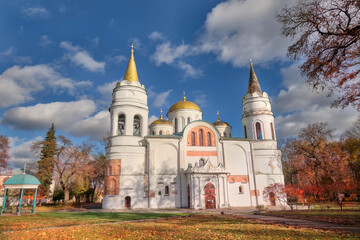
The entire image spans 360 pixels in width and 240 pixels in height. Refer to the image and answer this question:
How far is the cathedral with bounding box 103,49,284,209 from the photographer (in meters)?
28.3

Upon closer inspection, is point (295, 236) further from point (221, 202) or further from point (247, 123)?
point (247, 123)

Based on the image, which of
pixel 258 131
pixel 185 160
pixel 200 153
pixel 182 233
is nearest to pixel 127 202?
pixel 185 160

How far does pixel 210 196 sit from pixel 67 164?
2197 centimetres

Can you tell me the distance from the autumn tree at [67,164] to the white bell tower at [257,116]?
82.8ft

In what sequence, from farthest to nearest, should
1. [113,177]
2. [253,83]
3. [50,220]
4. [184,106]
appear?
[184,106], [253,83], [113,177], [50,220]

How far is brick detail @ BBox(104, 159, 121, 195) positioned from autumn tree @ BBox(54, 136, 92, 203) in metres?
8.76

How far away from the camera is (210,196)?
93.5ft

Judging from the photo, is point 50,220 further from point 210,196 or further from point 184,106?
point 184,106

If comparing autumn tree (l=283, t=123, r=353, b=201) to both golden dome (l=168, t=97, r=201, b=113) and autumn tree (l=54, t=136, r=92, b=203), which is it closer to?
golden dome (l=168, t=97, r=201, b=113)

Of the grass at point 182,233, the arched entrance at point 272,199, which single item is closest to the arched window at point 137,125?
the arched entrance at point 272,199

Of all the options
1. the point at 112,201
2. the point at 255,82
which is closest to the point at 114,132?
the point at 112,201

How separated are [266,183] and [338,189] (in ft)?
26.9

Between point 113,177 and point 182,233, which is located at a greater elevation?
point 113,177

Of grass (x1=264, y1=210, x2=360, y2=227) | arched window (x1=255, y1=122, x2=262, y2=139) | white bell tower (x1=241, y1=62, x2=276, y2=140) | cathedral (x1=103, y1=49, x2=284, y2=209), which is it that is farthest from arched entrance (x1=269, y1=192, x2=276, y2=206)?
grass (x1=264, y1=210, x2=360, y2=227)
